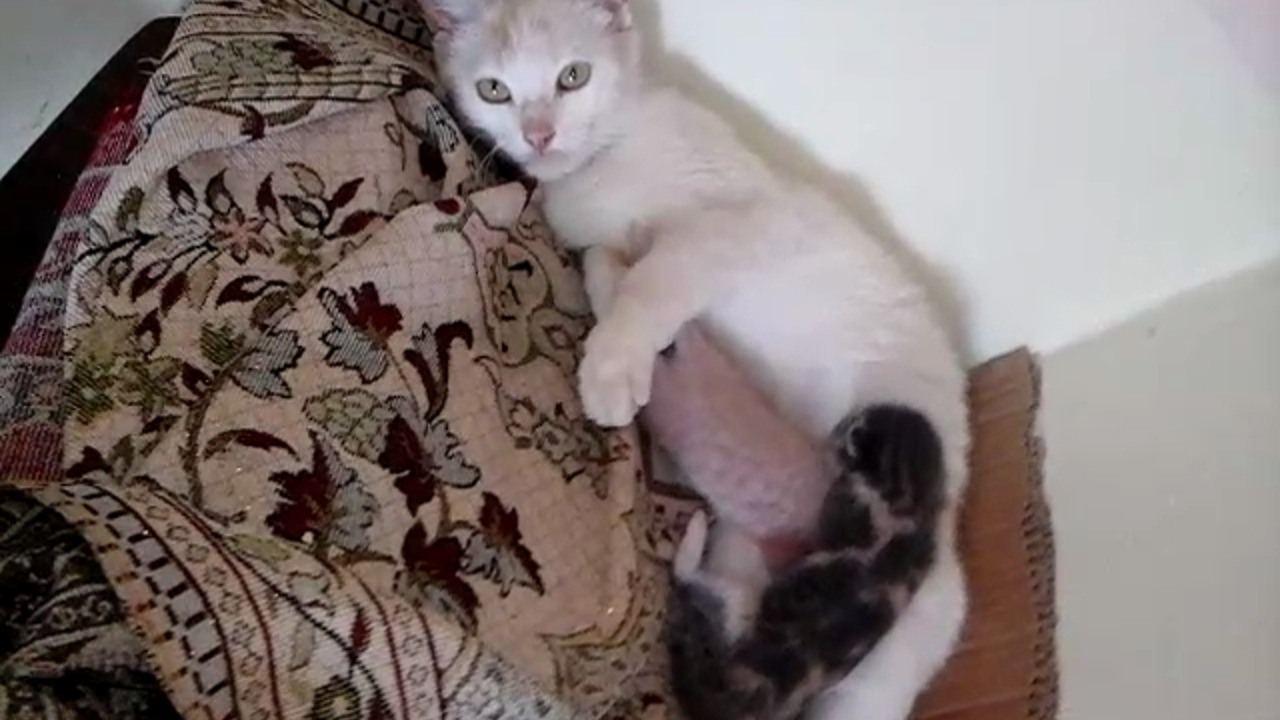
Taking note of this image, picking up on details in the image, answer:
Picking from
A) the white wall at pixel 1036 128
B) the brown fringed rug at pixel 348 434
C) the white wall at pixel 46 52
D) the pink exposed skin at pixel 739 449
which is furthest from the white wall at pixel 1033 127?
the white wall at pixel 46 52

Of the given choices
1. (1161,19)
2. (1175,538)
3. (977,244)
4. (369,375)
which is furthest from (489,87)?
(1175,538)

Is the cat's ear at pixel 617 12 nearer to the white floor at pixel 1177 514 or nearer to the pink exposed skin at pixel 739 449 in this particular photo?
the pink exposed skin at pixel 739 449

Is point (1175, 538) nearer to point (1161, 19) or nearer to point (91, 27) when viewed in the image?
point (1161, 19)

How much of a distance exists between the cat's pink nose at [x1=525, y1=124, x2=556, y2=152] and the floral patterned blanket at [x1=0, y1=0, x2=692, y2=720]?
5cm

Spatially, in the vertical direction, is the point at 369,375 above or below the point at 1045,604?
above

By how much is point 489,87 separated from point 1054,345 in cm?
58

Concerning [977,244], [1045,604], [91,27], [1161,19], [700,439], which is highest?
[91,27]

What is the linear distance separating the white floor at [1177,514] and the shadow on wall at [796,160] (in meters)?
0.17

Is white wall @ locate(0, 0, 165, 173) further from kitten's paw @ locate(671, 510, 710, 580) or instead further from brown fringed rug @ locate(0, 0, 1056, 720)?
kitten's paw @ locate(671, 510, 710, 580)

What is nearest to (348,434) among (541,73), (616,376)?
(616,376)

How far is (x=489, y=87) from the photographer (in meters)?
1.42

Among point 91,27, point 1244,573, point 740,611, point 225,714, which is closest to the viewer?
point 225,714

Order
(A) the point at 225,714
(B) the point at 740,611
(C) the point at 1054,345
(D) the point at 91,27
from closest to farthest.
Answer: (A) the point at 225,714 < (B) the point at 740,611 < (C) the point at 1054,345 < (D) the point at 91,27

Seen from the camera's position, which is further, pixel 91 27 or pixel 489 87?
pixel 91 27
